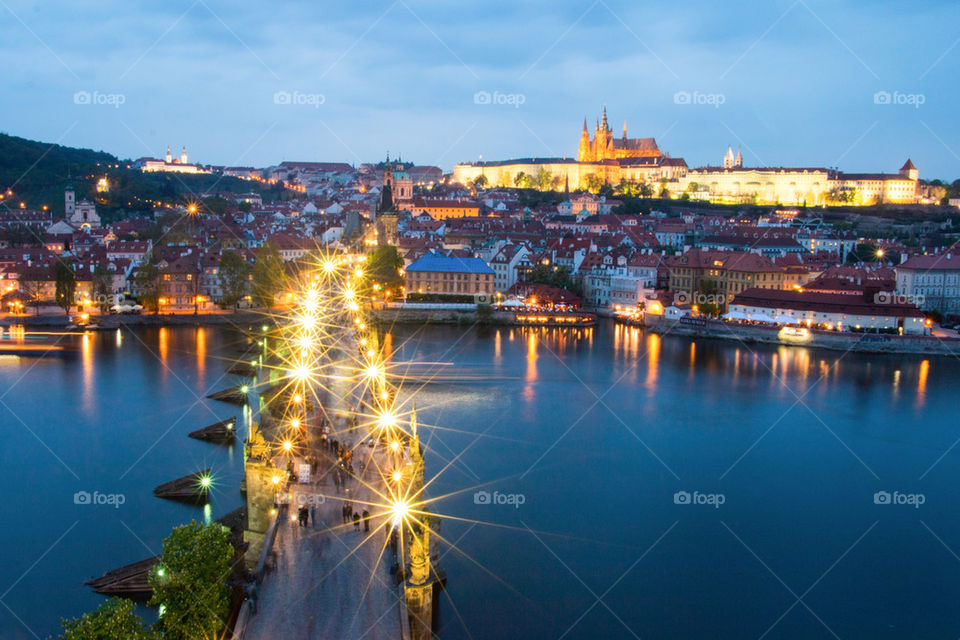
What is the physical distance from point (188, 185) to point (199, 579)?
35706 millimetres

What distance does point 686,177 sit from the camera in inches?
1372

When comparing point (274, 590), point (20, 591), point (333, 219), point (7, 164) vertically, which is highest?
point (7, 164)

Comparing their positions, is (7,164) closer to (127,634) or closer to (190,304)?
(190,304)

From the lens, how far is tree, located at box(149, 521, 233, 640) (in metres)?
3.55

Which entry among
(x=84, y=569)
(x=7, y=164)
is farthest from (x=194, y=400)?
(x=7, y=164)

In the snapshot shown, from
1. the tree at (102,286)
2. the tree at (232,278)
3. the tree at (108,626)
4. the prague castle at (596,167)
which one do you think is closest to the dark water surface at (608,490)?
the tree at (108,626)

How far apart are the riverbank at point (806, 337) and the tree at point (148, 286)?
7899 mm

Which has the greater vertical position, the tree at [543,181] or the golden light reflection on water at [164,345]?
the tree at [543,181]

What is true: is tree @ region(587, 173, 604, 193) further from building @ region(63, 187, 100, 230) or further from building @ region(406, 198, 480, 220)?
building @ region(63, 187, 100, 230)

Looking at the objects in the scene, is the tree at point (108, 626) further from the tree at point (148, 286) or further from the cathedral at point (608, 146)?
the cathedral at point (608, 146)

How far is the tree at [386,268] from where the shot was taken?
658 inches

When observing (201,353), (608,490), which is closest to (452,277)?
(201,353)

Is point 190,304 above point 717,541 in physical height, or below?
above

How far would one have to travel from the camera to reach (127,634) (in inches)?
122
